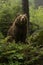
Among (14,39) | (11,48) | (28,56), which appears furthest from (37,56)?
(14,39)

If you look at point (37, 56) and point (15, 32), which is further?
point (15, 32)

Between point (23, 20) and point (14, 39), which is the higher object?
point (23, 20)

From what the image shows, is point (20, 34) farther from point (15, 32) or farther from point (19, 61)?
point (19, 61)

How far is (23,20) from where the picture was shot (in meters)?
7.82

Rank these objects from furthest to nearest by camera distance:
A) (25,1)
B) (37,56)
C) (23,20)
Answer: (25,1) → (23,20) → (37,56)

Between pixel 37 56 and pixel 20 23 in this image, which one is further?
pixel 20 23

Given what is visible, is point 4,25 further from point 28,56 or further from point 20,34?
point 28,56

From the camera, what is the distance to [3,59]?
5855 millimetres

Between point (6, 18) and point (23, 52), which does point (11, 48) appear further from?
point (6, 18)

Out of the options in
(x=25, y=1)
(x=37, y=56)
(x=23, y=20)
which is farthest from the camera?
(x=25, y=1)

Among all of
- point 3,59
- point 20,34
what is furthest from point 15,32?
point 3,59

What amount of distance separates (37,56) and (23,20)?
7.57ft

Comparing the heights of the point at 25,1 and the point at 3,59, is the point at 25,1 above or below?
above

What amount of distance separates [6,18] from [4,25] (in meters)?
0.49
